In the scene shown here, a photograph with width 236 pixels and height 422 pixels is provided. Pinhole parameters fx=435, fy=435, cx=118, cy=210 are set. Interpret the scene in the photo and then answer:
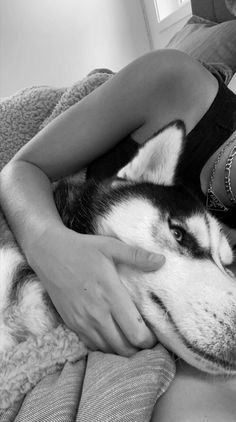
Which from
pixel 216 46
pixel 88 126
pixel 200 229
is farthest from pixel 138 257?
pixel 216 46

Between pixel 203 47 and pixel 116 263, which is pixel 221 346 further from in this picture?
pixel 203 47

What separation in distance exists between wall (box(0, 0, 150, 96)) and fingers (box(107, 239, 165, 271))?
2.65 metres

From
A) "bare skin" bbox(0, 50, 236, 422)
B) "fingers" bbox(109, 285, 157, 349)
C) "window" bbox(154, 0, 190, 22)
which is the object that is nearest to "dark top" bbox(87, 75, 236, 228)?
"bare skin" bbox(0, 50, 236, 422)

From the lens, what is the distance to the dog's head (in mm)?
752

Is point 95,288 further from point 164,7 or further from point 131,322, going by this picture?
point 164,7

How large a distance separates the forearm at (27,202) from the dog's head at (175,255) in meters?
0.13

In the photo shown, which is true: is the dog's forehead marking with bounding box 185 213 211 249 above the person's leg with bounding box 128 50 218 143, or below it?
below

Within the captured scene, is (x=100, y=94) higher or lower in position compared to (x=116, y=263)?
higher

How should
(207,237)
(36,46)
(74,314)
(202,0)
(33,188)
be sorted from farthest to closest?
(36,46), (202,0), (33,188), (207,237), (74,314)

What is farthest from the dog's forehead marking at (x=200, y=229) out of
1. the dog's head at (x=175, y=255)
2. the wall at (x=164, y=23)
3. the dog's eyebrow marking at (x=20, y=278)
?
the wall at (x=164, y=23)

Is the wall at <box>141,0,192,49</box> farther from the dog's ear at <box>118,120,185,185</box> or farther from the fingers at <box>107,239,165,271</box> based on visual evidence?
the fingers at <box>107,239,165,271</box>

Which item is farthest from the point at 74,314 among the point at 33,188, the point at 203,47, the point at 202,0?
the point at 202,0

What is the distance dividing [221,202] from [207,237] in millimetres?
320

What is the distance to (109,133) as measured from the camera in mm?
1311
